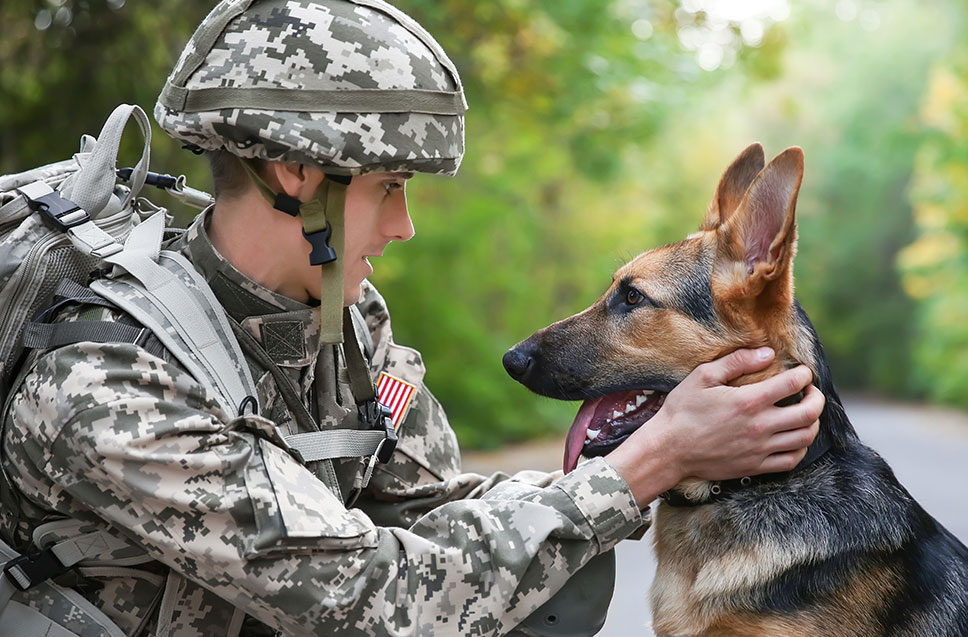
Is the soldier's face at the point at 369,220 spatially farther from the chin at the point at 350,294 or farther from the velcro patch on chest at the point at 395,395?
the velcro patch on chest at the point at 395,395

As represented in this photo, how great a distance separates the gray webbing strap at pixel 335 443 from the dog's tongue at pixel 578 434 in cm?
59

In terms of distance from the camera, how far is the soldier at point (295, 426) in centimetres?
233

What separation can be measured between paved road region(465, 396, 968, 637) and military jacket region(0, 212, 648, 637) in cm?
103

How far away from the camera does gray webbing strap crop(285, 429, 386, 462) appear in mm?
2830

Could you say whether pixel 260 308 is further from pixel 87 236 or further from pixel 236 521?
pixel 236 521

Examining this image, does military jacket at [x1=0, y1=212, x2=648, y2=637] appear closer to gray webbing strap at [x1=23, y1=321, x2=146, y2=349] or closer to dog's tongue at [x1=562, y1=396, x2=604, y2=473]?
gray webbing strap at [x1=23, y1=321, x2=146, y2=349]

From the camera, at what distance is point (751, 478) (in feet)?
10.1


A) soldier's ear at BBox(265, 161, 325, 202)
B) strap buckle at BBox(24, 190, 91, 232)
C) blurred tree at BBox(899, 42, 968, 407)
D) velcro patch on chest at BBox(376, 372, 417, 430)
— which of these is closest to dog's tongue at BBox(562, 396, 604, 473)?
velcro patch on chest at BBox(376, 372, 417, 430)

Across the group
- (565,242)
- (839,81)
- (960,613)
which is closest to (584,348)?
(960,613)

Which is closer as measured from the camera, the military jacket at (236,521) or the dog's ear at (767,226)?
the military jacket at (236,521)

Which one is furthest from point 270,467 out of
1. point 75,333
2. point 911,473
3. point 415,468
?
point 911,473

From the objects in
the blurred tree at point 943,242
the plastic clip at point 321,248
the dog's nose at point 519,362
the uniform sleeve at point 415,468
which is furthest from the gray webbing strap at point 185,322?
the blurred tree at point 943,242

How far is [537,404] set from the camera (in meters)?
16.3

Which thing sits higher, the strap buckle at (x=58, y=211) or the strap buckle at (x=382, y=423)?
the strap buckle at (x=58, y=211)
